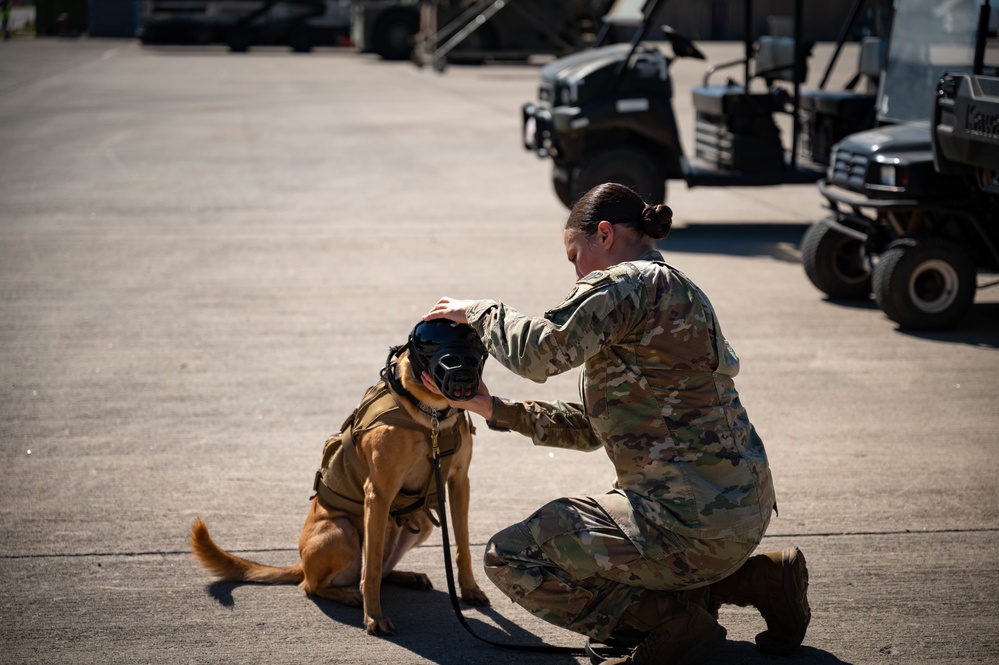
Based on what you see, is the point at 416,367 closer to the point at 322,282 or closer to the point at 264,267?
the point at 322,282

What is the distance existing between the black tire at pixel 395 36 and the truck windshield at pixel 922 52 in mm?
26346

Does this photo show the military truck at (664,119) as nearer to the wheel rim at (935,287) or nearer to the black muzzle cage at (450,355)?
the wheel rim at (935,287)

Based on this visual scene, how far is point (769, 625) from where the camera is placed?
331cm

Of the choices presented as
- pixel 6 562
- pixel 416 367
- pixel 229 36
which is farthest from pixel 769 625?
pixel 229 36

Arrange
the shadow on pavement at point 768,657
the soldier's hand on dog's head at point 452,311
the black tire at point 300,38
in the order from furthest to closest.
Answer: the black tire at point 300,38 < the shadow on pavement at point 768,657 < the soldier's hand on dog's head at point 452,311

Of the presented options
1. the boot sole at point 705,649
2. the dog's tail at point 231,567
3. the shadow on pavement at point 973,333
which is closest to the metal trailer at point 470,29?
the shadow on pavement at point 973,333

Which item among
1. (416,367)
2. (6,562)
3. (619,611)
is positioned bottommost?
(6,562)

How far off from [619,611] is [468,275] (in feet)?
17.8

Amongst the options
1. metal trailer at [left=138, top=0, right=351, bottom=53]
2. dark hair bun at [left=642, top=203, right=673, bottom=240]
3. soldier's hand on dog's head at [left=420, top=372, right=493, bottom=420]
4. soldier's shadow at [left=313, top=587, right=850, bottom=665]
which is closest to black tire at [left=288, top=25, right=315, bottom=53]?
metal trailer at [left=138, top=0, right=351, bottom=53]

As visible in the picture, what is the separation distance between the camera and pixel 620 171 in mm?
9828

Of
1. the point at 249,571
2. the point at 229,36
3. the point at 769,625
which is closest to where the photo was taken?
the point at 769,625

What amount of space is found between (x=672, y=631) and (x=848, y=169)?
511cm

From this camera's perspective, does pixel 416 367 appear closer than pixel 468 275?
Yes

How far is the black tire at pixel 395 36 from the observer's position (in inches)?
1304
